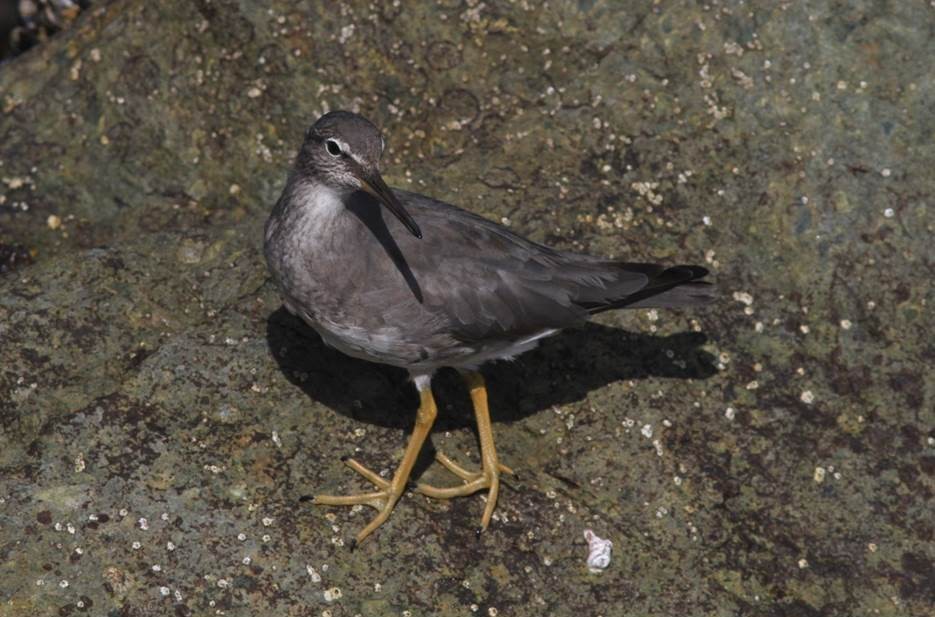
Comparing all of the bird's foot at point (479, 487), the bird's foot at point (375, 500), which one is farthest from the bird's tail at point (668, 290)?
the bird's foot at point (375, 500)

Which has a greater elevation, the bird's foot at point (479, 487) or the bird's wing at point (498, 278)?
the bird's wing at point (498, 278)

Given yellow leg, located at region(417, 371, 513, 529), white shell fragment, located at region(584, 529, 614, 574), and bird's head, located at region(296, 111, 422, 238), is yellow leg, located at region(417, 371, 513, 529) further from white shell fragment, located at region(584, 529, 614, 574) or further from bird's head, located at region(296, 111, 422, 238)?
bird's head, located at region(296, 111, 422, 238)

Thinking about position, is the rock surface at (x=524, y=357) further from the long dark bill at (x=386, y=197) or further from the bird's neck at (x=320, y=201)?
the long dark bill at (x=386, y=197)

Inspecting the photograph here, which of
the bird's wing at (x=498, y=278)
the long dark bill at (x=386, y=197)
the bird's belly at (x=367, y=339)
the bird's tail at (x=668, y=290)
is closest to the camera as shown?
the long dark bill at (x=386, y=197)

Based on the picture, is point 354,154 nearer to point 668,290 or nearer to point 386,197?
point 386,197

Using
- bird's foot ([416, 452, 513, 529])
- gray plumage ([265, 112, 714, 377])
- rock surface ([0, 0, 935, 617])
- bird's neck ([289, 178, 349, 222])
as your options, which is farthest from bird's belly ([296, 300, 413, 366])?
bird's foot ([416, 452, 513, 529])

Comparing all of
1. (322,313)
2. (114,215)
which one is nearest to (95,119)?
(114,215)

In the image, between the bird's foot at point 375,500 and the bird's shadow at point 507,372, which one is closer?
the bird's foot at point 375,500
